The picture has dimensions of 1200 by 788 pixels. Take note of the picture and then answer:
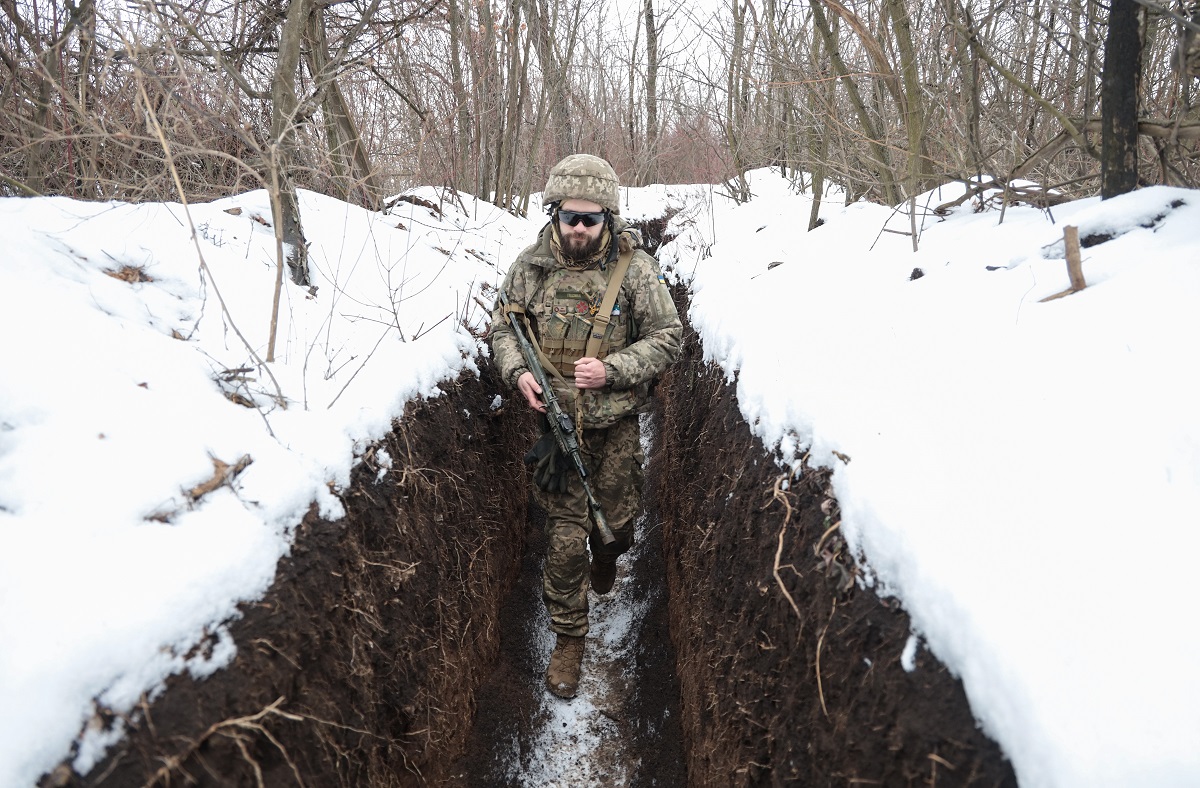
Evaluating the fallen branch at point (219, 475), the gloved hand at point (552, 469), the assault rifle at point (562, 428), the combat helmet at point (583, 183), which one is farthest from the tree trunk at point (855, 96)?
the fallen branch at point (219, 475)

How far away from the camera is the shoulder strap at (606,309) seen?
307cm

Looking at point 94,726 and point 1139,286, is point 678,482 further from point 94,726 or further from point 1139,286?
point 94,726

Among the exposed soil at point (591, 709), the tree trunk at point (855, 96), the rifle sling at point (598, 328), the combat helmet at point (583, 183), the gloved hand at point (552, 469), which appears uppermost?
the tree trunk at point (855, 96)

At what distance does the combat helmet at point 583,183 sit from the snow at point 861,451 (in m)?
1.07

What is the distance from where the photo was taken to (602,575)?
3.70 m

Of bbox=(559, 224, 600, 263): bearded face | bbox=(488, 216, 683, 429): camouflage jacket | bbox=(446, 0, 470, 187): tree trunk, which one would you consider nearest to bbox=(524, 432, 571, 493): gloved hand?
bbox=(488, 216, 683, 429): camouflage jacket

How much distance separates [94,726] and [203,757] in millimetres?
220

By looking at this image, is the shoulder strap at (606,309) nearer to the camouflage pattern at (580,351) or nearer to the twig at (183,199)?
the camouflage pattern at (580,351)

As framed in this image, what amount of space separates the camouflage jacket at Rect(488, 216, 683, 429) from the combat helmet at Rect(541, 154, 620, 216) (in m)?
0.20

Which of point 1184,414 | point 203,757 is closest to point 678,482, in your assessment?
point 1184,414

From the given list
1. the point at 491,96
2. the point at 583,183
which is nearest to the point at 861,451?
the point at 583,183

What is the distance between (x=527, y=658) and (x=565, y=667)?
275mm

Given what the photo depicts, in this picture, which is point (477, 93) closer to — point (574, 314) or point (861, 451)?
point (574, 314)

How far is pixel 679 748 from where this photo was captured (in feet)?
9.26
